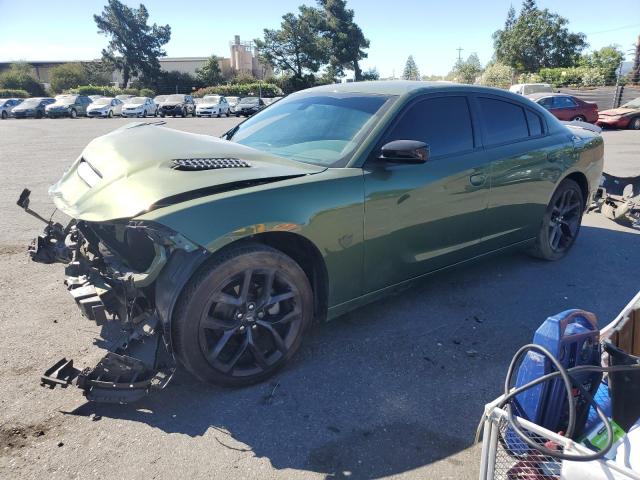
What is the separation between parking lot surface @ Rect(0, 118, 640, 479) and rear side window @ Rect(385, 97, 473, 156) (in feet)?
4.27

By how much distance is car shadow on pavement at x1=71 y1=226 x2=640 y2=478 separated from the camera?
7.92ft

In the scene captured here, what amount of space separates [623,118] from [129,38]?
62478 mm

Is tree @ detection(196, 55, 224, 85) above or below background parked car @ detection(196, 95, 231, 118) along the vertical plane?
above

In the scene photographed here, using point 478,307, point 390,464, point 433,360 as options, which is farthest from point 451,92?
point 390,464

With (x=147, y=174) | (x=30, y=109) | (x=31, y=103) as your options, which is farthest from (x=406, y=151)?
(x=31, y=103)

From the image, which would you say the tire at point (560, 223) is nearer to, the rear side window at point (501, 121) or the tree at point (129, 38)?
the rear side window at point (501, 121)

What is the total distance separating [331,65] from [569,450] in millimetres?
66770

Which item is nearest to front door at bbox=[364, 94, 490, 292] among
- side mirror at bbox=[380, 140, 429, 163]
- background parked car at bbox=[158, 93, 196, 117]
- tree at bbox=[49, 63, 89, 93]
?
side mirror at bbox=[380, 140, 429, 163]

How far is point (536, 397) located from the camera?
2.08 meters

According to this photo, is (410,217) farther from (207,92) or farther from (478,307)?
(207,92)

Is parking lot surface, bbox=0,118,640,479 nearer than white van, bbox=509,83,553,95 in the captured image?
Yes

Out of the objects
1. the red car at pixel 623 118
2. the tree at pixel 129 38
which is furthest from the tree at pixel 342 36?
the red car at pixel 623 118

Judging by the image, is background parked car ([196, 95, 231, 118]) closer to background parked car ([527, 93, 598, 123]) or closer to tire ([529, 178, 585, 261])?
background parked car ([527, 93, 598, 123])

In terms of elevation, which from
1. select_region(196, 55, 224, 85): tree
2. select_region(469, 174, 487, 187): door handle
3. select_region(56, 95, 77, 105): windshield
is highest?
select_region(196, 55, 224, 85): tree
